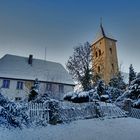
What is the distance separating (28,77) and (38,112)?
16647mm

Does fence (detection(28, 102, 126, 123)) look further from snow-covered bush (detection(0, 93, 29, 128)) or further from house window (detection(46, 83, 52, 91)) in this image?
house window (detection(46, 83, 52, 91))

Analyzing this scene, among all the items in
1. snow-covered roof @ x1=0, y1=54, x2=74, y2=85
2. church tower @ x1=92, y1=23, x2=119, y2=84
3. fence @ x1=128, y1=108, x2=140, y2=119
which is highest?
church tower @ x1=92, y1=23, x2=119, y2=84

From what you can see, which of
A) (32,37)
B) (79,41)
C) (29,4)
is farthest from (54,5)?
(79,41)

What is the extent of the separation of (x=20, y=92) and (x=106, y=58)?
876 inches

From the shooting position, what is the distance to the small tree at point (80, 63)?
29.4 meters

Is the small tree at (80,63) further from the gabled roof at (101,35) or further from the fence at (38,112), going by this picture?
the fence at (38,112)

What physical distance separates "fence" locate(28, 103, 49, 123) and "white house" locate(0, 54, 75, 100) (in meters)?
12.7

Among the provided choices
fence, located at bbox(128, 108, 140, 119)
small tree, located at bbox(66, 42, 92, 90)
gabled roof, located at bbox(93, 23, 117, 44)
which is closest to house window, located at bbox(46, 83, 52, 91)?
small tree, located at bbox(66, 42, 92, 90)

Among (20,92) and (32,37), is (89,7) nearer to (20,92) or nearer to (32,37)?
(32,37)

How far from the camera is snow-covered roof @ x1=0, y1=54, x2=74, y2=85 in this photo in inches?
1030

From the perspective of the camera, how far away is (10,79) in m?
25.5

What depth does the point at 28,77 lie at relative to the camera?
26672 millimetres

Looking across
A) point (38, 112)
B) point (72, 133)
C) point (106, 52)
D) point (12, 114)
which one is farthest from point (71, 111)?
point (106, 52)

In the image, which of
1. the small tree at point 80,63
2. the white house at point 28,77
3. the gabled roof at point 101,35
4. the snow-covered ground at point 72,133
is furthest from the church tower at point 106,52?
the snow-covered ground at point 72,133
